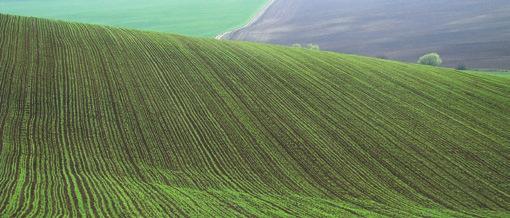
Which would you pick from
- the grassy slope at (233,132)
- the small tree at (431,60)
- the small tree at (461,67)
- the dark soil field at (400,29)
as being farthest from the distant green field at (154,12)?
the grassy slope at (233,132)

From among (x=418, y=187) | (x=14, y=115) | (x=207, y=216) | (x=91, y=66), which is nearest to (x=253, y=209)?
(x=207, y=216)

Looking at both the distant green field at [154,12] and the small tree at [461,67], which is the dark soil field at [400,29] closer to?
the small tree at [461,67]

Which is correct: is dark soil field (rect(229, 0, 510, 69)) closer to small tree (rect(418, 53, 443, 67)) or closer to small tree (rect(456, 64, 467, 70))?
small tree (rect(456, 64, 467, 70))

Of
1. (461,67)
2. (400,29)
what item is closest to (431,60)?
(461,67)

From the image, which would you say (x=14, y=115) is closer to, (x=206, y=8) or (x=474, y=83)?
(x=474, y=83)

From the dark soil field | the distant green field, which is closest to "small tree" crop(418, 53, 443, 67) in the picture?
the dark soil field

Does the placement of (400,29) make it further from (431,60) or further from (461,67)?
(461,67)
